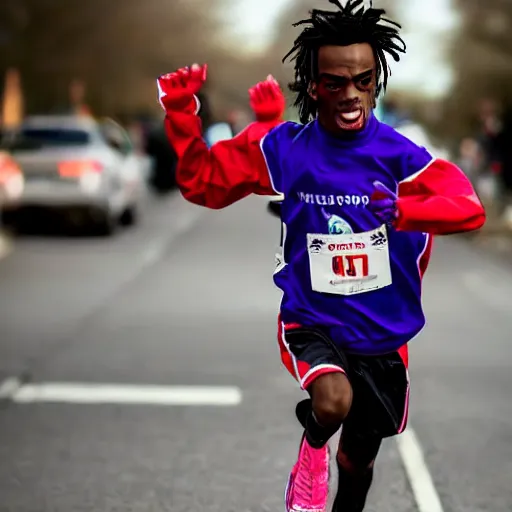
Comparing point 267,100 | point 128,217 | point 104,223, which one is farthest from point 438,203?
point 128,217

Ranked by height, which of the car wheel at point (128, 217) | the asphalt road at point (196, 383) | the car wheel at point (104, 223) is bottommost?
the car wheel at point (128, 217)

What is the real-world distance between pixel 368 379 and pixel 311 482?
0.39 m

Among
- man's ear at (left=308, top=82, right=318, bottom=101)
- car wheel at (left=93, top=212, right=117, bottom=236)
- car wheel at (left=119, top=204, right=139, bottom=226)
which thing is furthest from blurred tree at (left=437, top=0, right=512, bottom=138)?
man's ear at (left=308, top=82, right=318, bottom=101)

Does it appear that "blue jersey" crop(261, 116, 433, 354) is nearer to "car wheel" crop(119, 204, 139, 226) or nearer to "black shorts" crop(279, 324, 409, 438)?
"black shorts" crop(279, 324, 409, 438)

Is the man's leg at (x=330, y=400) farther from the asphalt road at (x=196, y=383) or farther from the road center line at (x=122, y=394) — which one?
the road center line at (x=122, y=394)

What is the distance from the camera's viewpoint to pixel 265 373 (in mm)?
7789

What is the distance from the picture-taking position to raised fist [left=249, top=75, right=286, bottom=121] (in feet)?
13.8

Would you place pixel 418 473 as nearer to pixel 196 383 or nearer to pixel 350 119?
pixel 350 119

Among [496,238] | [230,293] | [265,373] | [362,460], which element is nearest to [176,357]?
[265,373]

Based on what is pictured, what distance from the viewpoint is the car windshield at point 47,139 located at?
56.2 feet

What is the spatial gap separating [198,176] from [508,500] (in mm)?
2183

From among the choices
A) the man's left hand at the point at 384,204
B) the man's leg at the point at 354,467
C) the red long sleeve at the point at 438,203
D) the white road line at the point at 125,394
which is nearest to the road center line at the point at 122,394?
the white road line at the point at 125,394

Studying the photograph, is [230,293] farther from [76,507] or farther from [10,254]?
[76,507]

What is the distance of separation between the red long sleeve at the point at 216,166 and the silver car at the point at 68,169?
13.0m
